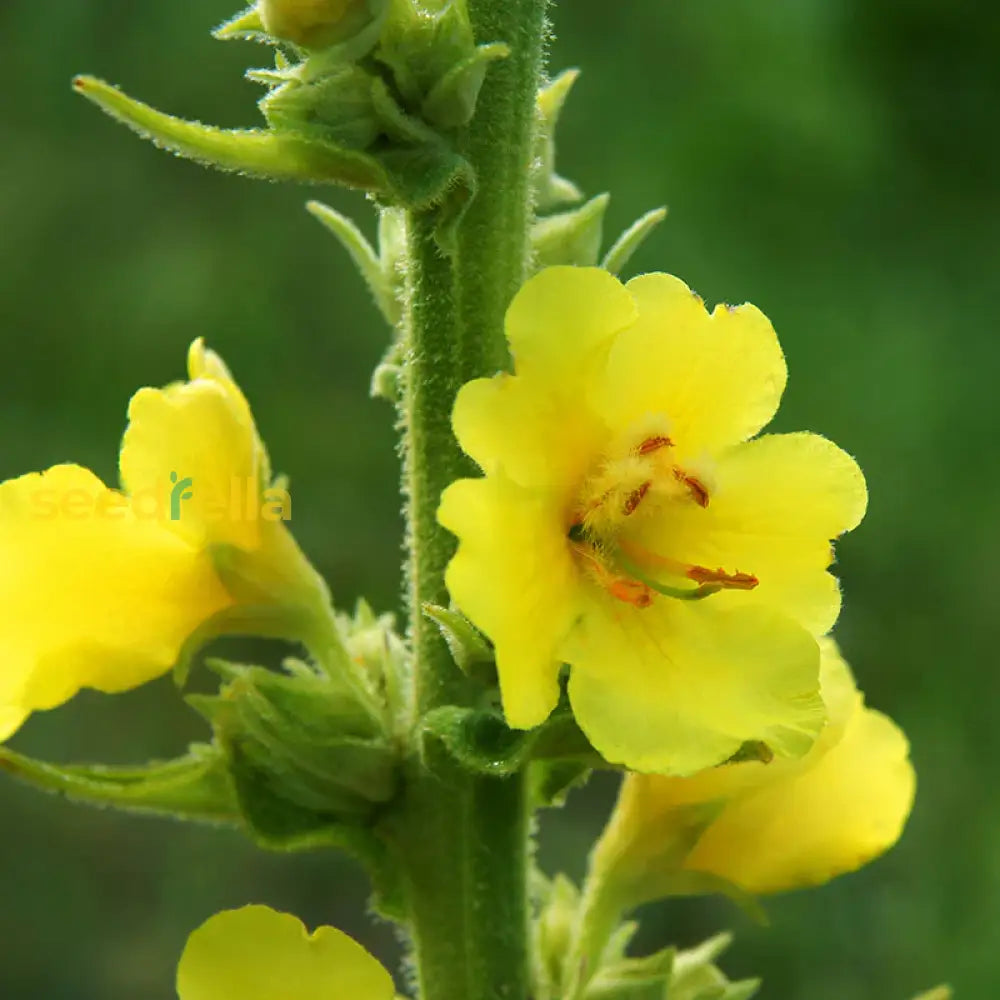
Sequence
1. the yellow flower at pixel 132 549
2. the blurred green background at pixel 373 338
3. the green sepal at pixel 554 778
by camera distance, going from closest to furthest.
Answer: the yellow flower at pixel 132 549 → the green sepal at pixel 554 778 → the blurred green background at pixel 373 338

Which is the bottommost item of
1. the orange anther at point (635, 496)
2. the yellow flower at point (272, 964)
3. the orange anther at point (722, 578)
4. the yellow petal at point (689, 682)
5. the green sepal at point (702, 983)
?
the green sepal at point (702, 983)

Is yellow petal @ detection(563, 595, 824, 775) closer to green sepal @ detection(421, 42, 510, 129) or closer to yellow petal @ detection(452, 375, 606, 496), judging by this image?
yellow petal @ detection(452, 375, 606, 496)

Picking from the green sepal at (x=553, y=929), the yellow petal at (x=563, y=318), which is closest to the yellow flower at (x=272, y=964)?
the green sepal at (x=553, y=929)

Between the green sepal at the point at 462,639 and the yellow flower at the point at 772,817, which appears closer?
the green sepal at the point at 462,639

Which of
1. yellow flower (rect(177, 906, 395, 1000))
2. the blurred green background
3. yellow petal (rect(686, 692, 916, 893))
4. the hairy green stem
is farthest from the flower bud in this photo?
the blurred green background

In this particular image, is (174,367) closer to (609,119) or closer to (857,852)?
(609,119)

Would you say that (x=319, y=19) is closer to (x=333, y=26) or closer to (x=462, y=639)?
(x=333, y=26)

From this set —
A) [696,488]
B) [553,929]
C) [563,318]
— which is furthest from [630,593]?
[553,929]

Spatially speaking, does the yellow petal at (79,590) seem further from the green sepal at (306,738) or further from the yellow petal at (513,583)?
the yellow petal at (513,583)
